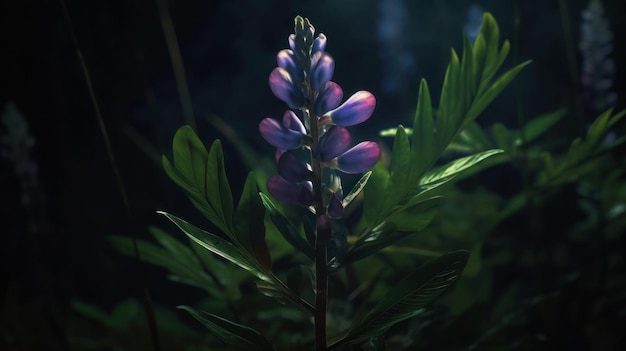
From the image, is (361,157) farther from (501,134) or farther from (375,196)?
(501,134)

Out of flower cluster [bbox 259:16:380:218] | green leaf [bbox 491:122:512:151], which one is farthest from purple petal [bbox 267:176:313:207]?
green leaf [bbox 491:122:512:151]

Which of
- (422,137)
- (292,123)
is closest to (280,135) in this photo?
(292,123)

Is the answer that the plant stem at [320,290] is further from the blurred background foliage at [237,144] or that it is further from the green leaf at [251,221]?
the blurred background foliage at [237,144]

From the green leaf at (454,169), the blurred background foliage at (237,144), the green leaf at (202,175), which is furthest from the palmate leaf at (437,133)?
the blurred background foliage at (237,144)

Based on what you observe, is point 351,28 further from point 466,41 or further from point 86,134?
point 466,41

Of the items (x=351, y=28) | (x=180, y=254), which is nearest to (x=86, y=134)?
(x=351, y=28)

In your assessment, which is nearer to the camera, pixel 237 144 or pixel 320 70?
pixel 320 70

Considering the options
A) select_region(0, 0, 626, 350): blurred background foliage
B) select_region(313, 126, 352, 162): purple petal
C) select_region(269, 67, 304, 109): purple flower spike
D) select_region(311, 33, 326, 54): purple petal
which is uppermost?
select_region(311, 33, 326, 54): purple petal

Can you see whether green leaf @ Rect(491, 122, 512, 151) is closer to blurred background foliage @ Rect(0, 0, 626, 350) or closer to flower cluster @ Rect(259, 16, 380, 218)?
blurred background foliage @ Rect(0, 0, 626, 350)
